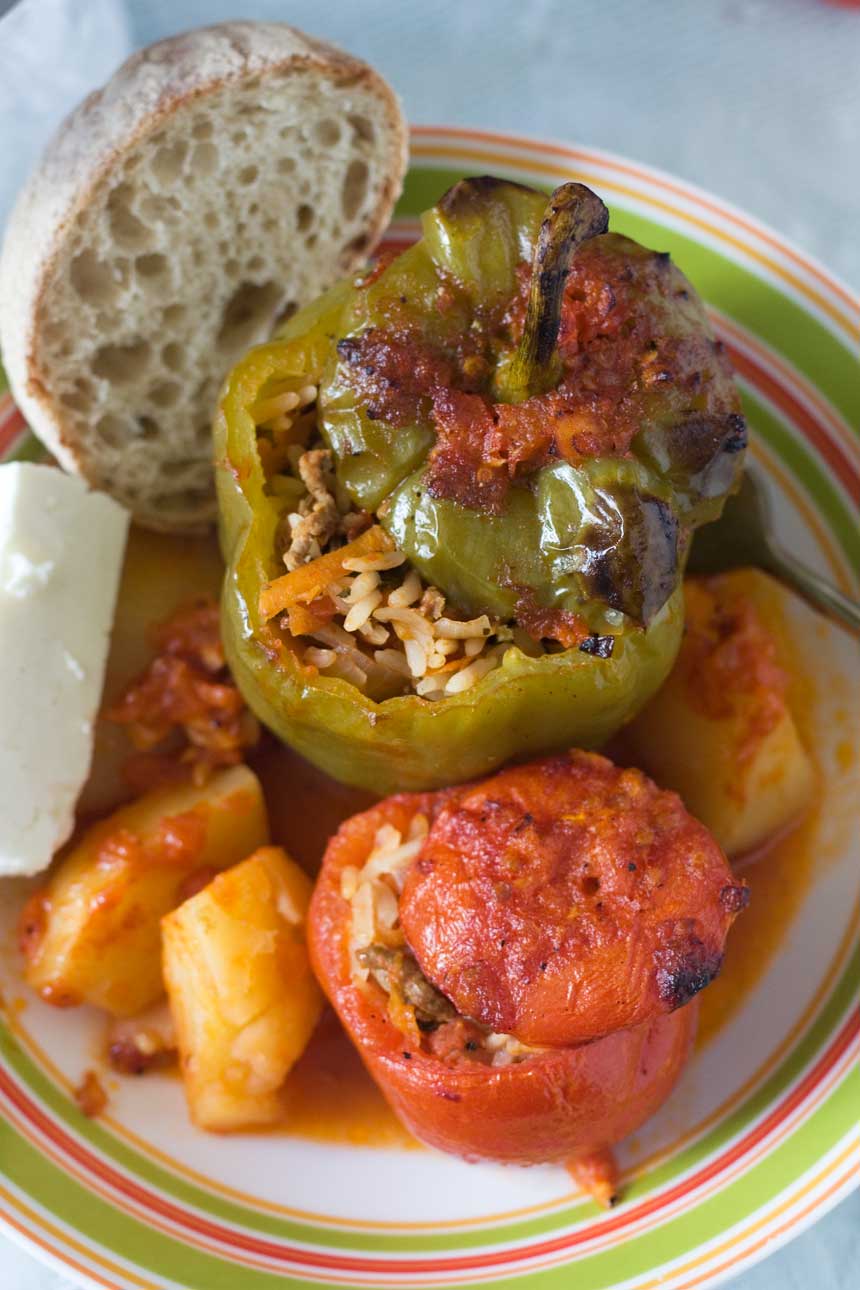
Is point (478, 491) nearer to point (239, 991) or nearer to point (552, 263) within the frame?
point (552, 263)

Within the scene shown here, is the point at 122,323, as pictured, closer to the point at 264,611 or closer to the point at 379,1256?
the point at 264,611

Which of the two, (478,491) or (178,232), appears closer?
(478,491)

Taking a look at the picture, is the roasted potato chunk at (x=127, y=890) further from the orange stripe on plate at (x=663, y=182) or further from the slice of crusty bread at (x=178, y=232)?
the orange stripe on plate at (x=663, y=182)

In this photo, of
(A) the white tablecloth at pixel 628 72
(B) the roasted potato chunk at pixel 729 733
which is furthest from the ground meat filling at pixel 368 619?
(A) the white tablecloth at pixel 628 72

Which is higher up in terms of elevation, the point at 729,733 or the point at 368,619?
the point at 368,619

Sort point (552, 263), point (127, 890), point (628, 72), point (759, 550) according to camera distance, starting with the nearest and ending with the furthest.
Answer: point (552, 263)
point (127, 890)
point (759, 550)
point (628, 72)

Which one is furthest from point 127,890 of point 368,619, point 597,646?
point 597,646
